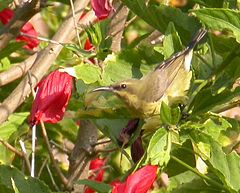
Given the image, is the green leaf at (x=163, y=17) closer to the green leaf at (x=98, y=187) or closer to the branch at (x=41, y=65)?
the green leaf at (x=98, y=187)

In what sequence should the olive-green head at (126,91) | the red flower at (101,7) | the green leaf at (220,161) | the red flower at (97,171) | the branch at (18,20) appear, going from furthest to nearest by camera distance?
the red flower at (97,171)
the branch at (18,20)
the red flower at (101,7)
the olive-green head at (126,91)
the green leaf at (220,161)

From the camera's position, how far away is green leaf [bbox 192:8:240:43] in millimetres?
1332

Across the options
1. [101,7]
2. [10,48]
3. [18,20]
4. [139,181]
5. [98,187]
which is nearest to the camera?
[139,181]

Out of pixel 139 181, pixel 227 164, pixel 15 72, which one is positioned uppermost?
pixel 139 181

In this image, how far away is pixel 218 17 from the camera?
1341 millimetres

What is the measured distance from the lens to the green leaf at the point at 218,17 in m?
1.33

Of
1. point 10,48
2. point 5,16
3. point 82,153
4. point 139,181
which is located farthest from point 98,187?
point 5,16

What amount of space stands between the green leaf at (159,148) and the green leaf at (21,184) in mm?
261

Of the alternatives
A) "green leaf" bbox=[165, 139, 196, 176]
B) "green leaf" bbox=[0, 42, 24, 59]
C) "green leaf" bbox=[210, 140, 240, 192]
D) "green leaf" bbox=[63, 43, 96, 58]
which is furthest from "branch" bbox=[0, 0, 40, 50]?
"green leaf" bbox=[210, 140, 240, 192]

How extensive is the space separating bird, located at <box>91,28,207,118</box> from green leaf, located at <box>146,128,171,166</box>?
0.54ft

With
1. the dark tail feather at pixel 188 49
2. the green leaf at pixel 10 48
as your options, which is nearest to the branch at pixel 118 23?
the green leaf at pixel 10 48

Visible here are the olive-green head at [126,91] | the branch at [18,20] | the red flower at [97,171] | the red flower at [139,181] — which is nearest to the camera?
the red flower at [139,181]

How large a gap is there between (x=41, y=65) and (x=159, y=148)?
737 mm

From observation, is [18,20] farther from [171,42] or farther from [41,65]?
[171,42]
